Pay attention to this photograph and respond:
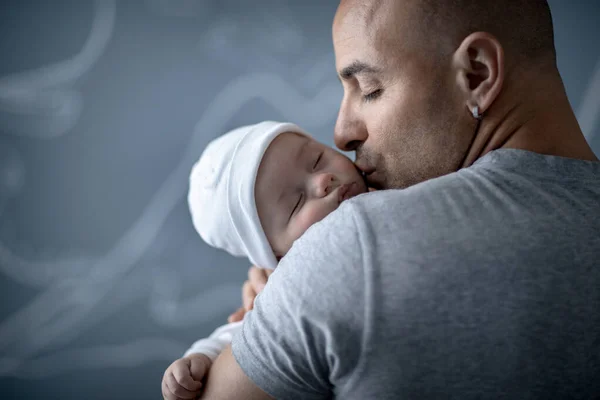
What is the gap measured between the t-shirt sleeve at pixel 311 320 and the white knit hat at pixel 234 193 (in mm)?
448

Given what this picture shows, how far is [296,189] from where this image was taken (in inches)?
48.6

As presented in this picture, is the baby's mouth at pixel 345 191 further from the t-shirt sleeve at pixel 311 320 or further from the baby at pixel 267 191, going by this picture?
the t-shirt sleeve at pixel 311 320

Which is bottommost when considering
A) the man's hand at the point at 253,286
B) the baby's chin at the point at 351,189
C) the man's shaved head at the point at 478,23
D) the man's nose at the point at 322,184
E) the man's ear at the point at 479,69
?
the man's hand at the point at 253,286

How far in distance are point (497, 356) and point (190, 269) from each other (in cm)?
151

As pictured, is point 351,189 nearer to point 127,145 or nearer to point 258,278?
point 258,278

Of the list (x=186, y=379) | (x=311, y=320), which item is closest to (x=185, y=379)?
(x=186, y=379)

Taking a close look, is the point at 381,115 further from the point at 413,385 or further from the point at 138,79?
the point at 138,79

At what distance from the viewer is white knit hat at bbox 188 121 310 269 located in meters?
1.23

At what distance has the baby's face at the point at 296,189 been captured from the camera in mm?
1182

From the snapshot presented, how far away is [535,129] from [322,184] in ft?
1.56

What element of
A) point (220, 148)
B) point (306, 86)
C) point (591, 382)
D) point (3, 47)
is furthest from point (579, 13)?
point (3, 47)

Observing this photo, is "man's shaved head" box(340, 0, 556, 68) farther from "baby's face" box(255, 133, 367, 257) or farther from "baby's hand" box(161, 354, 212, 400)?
"baby's hand" box(161, 354, 212, 400)

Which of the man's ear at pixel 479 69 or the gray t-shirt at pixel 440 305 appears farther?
the man's ear at pixel 479 69

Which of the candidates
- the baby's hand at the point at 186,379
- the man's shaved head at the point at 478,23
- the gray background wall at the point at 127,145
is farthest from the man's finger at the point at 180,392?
the gray background wall at the point at 127,145
